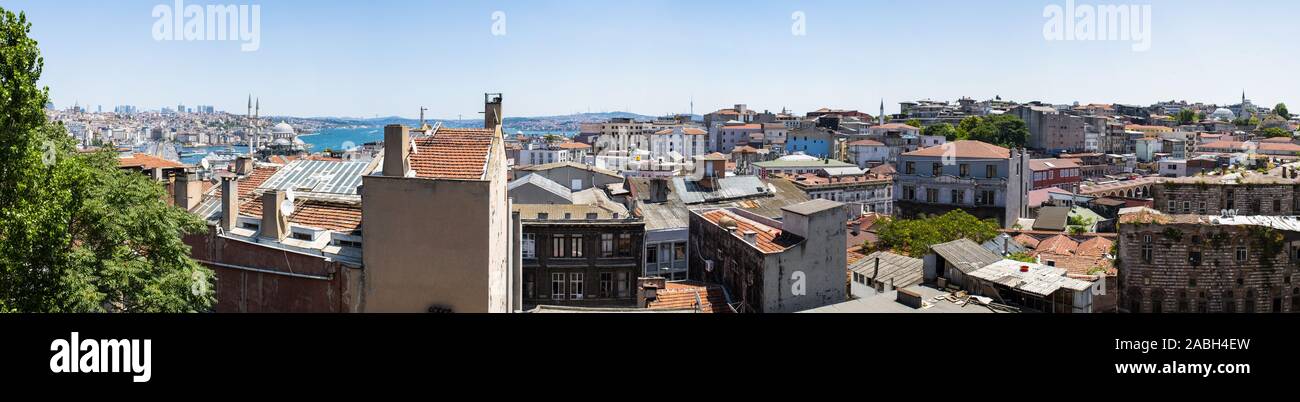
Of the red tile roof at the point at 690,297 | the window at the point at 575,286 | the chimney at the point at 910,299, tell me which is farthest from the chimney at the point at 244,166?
the chimney at the point at 910,299

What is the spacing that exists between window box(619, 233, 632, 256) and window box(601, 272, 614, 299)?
0.64 meters

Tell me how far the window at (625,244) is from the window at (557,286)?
5.49 feet

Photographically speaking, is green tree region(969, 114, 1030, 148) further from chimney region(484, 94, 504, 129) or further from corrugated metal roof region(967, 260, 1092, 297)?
chimney region(484, 94, 504, 129)

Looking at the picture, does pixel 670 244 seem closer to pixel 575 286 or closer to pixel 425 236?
pixel 575 286

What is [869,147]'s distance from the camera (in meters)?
83.9

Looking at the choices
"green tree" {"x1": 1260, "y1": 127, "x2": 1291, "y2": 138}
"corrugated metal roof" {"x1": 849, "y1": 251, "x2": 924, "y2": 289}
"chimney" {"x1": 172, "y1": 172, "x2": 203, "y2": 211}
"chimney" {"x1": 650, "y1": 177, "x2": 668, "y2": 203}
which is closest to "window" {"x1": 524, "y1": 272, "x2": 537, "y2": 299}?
"chimney" {"x1": 650, "y1": 177, "x2": 668, "y2": 203}

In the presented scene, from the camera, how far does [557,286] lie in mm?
22688

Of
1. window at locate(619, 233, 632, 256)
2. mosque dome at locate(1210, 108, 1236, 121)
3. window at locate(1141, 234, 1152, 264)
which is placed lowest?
window at locate(619, 233, 632, 256)

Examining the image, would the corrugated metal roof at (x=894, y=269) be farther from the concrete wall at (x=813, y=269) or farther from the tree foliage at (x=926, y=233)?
the tree foliage at (x=926, y=233)

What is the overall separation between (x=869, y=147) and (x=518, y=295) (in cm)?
7195

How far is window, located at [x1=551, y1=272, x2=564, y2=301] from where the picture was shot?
889 inches
